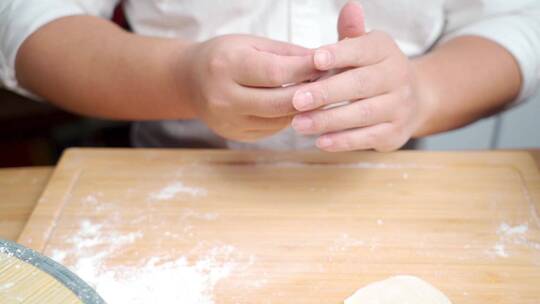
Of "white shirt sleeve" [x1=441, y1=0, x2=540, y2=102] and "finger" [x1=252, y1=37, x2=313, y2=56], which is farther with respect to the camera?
"white shirt sleeve" [x1=441, y1=0, x2=540, y2=102]

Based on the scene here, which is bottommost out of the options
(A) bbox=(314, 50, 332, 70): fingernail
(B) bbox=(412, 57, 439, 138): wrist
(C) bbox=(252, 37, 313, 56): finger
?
(B) bbox=(412, 57, 439, 138): wrist

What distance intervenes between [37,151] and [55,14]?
942mm

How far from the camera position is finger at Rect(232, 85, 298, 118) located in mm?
577

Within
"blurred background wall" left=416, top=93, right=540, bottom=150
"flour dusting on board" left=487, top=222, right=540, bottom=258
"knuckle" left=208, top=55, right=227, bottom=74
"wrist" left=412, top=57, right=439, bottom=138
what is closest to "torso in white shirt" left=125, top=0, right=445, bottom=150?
"wrist" left=412, top=57, right=439, bottom=138

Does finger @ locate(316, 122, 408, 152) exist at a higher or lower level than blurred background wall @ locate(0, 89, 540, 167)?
higher

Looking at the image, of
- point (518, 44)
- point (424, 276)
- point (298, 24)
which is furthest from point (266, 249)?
point (518, 44)

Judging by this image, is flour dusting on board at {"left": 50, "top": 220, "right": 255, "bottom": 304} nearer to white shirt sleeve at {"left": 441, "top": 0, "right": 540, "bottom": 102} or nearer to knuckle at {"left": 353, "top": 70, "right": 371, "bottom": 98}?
knuckle at {"left": 353, "top": 70, "right": 371, "bottom": 98}

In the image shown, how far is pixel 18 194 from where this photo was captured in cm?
69

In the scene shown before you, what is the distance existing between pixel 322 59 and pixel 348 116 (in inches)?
2.7

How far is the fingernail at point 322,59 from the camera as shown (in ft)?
1.79

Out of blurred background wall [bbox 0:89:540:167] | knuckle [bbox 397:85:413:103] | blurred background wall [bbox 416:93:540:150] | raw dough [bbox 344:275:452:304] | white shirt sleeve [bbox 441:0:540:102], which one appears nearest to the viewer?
raw dough [bbox 344:275:452:304]

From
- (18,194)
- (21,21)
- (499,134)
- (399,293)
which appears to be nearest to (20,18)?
(21,21)

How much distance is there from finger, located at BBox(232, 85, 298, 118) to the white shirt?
8.5 inches

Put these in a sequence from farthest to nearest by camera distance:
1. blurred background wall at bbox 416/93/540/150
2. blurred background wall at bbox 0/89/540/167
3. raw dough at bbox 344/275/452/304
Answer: blurred background wall at bbox 0/89/540/167, blurred background wall at bbox 416/93/540/150, raw dough at bbox 344/275/452/304
